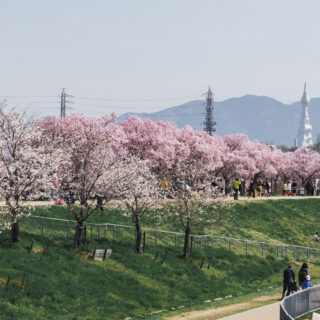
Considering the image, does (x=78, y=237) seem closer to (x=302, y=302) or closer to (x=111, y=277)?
(x=111, y=277)

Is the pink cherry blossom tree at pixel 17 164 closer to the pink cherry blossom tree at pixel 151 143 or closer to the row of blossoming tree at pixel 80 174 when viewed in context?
the row of blossoming tree at pixel 80 174

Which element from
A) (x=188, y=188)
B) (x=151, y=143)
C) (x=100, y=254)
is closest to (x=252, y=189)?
(x=151, y=143)

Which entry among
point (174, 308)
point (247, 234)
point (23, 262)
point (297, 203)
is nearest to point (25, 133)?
point (23, 262)

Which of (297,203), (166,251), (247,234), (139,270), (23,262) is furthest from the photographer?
(297,203)

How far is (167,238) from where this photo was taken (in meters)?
46.8

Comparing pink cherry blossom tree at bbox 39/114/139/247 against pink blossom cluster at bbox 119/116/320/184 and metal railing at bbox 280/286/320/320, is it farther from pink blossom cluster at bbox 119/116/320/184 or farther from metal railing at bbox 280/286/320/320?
metal railing at bbox 280/286/320/320

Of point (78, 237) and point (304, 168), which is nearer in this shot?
point (78, 237)

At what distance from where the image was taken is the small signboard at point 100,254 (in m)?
36.1

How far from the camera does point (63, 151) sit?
126 feet

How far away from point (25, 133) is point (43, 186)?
3551 mm

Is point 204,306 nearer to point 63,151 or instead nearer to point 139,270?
point 139,270

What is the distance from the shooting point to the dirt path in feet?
90.6

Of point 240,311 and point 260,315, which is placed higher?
point 260,315

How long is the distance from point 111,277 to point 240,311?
772cm
